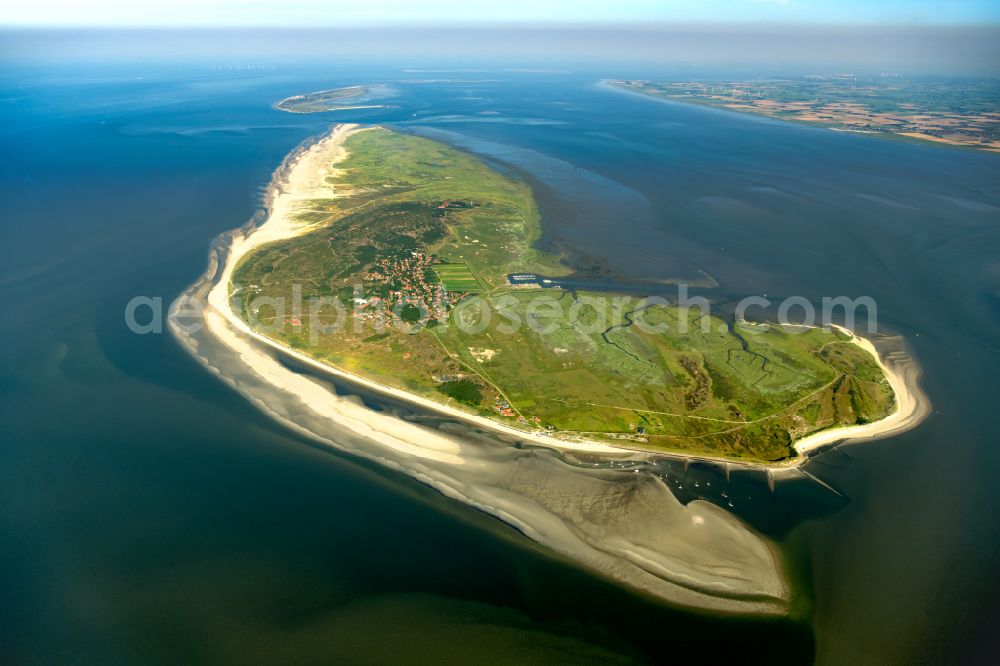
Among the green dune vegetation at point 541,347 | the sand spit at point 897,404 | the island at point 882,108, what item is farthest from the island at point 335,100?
the sand spit at point 897,404

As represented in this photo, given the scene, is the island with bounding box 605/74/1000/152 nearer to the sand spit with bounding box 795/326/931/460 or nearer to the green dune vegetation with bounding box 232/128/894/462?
the sand spit with bounding box 795/326/931/460

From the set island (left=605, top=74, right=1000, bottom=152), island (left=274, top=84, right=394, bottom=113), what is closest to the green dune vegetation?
island (left=274, top=84, right=394, bottom=113)

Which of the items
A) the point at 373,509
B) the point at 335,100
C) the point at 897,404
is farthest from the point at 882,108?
the point at 373,509

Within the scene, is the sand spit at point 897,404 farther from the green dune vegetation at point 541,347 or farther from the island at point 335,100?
the island at point 335,100

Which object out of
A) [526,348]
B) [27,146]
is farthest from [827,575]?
[27,146]

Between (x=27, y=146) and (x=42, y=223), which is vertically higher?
(x=27, y=146)

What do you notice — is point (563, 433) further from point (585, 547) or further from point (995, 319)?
point (995, 319)

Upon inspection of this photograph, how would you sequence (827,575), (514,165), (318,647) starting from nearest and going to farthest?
(318,647) < (827,575) < (514,165)

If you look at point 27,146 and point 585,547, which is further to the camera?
point 27,146
